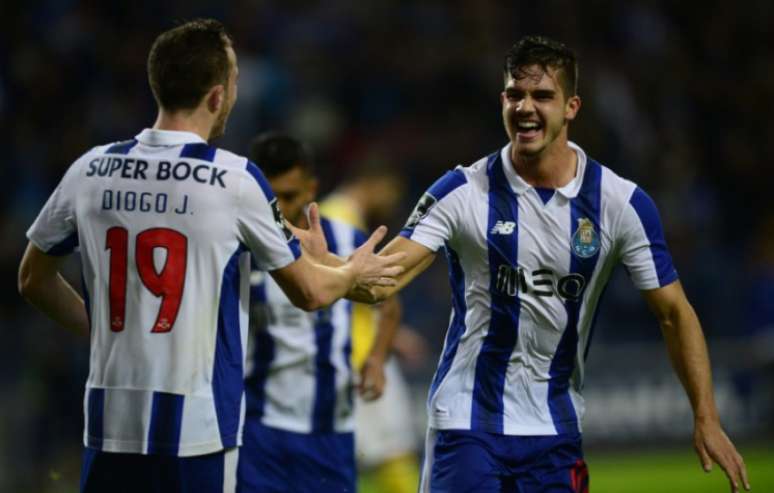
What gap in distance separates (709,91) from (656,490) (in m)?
5.53

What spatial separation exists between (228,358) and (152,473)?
1.42ft

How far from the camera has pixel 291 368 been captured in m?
6.52

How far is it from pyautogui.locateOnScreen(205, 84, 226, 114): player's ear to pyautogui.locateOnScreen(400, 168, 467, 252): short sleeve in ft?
3.39

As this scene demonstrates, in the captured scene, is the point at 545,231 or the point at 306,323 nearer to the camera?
the point at 545,231

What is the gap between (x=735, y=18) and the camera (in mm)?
14648

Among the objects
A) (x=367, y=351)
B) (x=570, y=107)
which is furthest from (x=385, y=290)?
(x=367, y=351)

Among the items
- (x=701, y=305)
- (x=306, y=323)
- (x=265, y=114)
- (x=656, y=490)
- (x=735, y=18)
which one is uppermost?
(x=735, y=18)

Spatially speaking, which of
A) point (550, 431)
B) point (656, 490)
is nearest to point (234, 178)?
point (550, 431)

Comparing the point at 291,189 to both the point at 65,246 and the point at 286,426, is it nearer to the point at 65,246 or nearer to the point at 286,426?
the point at 286,426

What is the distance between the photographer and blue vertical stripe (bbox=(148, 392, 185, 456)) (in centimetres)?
426

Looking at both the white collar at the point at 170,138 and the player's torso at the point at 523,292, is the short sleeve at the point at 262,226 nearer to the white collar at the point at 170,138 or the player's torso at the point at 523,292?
the white collar at the point at 170,138

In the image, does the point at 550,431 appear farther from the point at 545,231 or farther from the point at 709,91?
the point at 709,91

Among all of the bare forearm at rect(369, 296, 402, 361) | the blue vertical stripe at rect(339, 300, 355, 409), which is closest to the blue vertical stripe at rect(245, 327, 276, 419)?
the blue vertical stripe at rect(339, 300, 355, 409)

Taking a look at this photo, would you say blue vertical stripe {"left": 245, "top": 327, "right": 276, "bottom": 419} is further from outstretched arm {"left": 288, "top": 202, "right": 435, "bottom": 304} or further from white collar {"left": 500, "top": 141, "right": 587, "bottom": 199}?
white collar {"left": 500, "top": 141, "right": 587, "bottom": 199}
